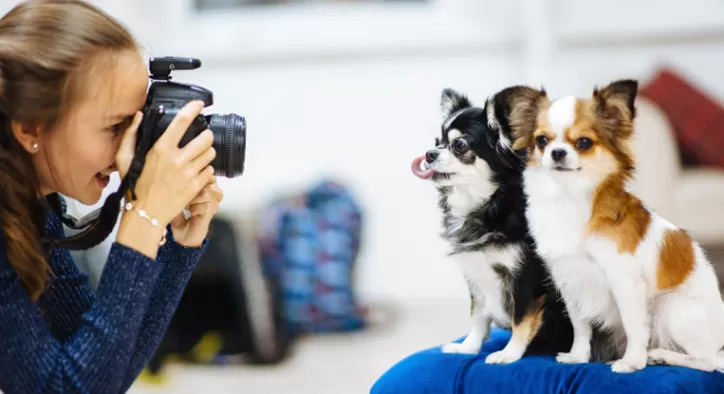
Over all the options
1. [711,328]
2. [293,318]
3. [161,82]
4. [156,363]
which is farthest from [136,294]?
[293,318]

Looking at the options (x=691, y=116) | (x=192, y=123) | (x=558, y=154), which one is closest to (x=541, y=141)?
(x=558, y=154)

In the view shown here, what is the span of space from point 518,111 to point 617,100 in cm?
10

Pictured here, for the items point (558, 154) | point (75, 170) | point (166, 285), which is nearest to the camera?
point (558, 154)

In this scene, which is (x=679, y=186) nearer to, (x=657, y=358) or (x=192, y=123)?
(x=657, y=358)

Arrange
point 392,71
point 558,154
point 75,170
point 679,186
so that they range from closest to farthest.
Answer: point 558,154 < point 75,170 < point 679,186 < point 392,71

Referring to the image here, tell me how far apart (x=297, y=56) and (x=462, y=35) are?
2.03 ft

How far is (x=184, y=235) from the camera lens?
968 millimetres

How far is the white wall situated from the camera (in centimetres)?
284

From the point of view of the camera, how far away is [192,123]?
0.84 meters

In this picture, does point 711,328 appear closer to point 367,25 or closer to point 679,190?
point 679,190

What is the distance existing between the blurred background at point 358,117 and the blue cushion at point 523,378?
1481mm

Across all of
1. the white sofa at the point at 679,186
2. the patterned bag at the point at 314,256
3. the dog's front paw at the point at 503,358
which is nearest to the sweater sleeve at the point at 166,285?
the dog's front paw at the point at 503,358

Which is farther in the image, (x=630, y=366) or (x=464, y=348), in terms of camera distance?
(x=464, y=348)

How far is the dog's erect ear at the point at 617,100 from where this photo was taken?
29.8 inches
